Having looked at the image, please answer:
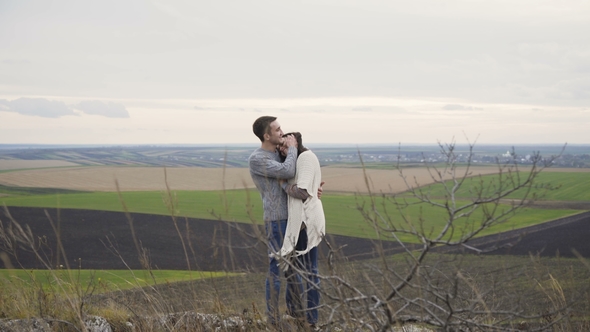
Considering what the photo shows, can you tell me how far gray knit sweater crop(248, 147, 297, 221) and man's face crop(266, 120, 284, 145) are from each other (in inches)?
5.8

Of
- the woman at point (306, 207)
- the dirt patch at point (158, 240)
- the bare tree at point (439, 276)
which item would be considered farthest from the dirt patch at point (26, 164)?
the bare tree at point (439, 276)

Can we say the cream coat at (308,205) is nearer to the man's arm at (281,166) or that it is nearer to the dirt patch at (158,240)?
the man's arm at (281,166)

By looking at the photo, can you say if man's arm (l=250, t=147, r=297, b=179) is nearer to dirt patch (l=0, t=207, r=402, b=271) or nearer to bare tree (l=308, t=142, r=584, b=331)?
bare tree (l=308, t=142, r=584, b=331)

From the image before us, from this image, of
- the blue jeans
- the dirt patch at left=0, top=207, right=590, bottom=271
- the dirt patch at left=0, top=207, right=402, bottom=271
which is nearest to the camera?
the blue jeans

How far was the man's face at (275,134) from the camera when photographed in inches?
220

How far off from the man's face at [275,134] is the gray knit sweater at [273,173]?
0.15m

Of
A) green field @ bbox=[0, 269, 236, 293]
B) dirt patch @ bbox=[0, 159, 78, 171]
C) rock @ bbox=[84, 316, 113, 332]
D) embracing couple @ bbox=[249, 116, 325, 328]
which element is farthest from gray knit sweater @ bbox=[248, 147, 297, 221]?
dirt patch @ bbox=[0, 159, 78, 171]

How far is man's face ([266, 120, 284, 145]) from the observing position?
220 inches

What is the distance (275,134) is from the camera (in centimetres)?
559

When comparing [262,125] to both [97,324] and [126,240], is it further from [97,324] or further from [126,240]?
[126,240]

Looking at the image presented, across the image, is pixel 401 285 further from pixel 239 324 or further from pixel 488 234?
pixel 488 234

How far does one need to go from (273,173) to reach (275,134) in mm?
443

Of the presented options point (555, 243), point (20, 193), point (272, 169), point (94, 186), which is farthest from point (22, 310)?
point (94, 186)

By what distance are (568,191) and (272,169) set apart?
2265 inches
